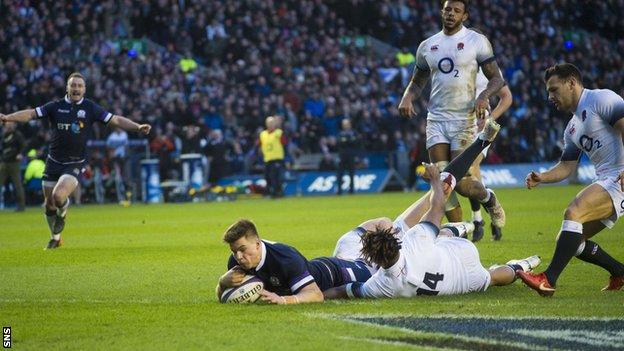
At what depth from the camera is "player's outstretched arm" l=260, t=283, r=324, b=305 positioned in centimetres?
943

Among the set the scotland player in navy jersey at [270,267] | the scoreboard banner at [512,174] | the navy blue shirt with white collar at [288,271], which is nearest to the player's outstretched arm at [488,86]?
the navy blue shirt with white collar at [288,271]

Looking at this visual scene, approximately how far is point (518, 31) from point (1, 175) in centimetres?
2339

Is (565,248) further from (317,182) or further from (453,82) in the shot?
(317,182)

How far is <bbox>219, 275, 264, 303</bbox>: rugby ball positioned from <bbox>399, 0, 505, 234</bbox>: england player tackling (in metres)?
5.11

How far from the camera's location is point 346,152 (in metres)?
35.1

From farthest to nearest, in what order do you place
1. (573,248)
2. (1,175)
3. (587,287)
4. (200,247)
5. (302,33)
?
Answer: (302,33), (1,175), (200,247), (587,287), (573,248)

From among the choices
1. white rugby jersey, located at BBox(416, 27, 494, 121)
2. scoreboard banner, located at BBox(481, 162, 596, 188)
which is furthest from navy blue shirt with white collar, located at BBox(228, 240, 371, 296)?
scoreboard banner, located at BBox(481, 162, 596, 188)

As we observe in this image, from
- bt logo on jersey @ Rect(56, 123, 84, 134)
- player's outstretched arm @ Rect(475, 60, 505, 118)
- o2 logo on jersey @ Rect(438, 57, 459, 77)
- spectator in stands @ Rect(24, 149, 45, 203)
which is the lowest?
spectator in stands @ Rect(24, 149, 45, 203)

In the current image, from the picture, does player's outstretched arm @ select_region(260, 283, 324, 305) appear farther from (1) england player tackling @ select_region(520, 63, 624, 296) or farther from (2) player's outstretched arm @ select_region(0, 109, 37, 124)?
(2) player's outstretched arm @ select_region(0, 109, 37, 124)

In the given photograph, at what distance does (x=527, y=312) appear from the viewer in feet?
29.3

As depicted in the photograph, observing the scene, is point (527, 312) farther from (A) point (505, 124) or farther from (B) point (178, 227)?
(A) point (505, 124)

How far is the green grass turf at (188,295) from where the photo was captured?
806 cm

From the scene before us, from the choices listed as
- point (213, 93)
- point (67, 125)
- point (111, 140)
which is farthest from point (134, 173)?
point (67, 125)

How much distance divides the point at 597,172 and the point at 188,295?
395cm
